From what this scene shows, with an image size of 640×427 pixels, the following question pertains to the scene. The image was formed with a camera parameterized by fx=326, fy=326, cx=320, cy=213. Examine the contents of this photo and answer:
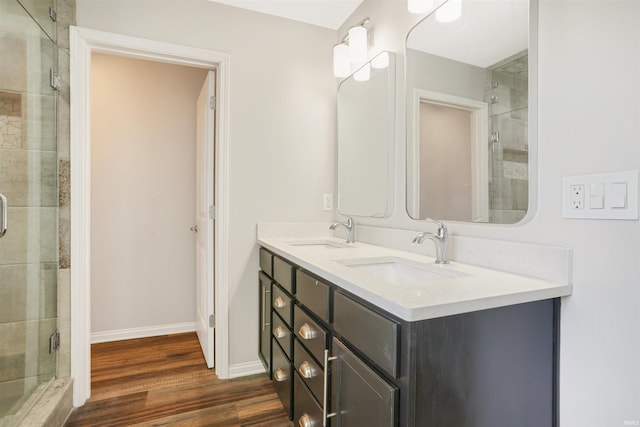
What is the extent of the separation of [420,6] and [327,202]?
126cm

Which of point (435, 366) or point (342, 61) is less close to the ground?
point (342, 61)

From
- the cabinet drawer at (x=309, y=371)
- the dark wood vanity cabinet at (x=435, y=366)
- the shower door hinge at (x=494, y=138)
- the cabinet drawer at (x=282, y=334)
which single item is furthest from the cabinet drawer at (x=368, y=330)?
the shower door hinge at (x=494, y=138)

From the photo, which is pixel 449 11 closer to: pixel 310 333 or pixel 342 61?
pixel 342 61

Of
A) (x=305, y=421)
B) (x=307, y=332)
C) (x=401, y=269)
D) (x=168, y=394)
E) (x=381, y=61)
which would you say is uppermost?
(x=381, y=61)

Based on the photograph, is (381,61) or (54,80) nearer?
(54,80)

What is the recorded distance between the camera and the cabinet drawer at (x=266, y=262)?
185cm

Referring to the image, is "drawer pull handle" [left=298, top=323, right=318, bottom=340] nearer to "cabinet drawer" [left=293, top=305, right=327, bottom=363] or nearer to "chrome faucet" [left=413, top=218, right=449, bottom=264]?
"cabinet drawer" [left=293, top=305, right=327, bottom=363]

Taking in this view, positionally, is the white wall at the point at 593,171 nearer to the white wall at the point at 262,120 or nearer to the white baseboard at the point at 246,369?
the white wall at the point at 262,120

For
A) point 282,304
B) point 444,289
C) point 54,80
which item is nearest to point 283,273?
point 282,304

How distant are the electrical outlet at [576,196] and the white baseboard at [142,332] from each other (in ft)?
9.20

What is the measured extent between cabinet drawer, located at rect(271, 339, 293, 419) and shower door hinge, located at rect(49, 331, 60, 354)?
1143 millimetres

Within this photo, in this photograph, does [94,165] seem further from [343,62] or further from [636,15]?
[636,15]

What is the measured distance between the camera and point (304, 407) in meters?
1.35

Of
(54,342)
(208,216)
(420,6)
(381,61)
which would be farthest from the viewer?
Answer: (208,216)
